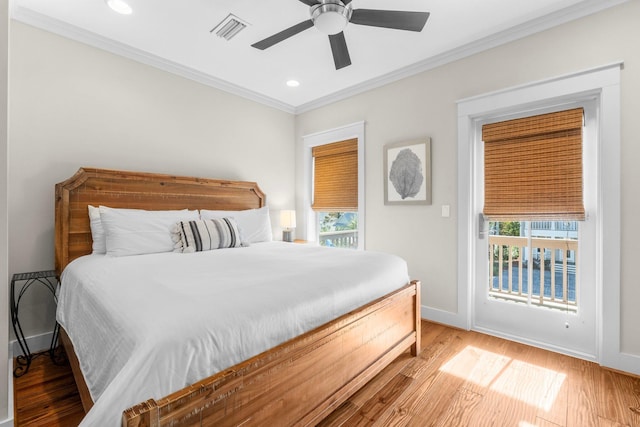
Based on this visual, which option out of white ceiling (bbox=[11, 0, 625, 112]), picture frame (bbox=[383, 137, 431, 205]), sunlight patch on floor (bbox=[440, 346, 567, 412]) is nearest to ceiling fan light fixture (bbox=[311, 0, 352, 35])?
white ceiling (bbox=[11, 0, 625, 112])

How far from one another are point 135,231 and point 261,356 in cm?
178

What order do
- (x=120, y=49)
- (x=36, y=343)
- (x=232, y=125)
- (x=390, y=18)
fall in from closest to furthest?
(x=390, y=18)
(x=36, y=343)
(x=120, y=49)
(x=232, y=125)

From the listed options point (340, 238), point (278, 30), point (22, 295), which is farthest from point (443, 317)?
point (22, 295)

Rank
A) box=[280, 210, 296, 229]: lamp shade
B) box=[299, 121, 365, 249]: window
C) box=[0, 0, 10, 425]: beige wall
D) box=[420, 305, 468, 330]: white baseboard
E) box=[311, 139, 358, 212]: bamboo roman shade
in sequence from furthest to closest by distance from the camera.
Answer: box=[280, 210, 296, 229]: lamp shade
box=[311, 139, 358, 212]: bamboo roman shade
box=[299, 121, 365, 249]: window
box=[420, 305, 468, 330]: white baseboard
box=[0, 0, 10, 425]: beige wall

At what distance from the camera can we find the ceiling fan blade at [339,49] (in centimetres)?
214

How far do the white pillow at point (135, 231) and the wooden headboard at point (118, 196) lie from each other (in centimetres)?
19

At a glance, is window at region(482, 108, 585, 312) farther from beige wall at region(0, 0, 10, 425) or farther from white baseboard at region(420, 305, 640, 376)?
beige wall at region(0, 0, 10, 425)

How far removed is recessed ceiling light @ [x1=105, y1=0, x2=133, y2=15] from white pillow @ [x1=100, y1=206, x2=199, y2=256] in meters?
1.54

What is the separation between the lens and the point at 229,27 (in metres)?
2.43

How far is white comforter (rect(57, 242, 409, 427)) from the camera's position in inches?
37.0

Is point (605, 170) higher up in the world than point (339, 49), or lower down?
lower down

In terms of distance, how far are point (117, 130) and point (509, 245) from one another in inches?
149

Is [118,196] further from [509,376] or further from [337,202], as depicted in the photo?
[509,376]

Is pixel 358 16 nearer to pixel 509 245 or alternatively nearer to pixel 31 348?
pixel 509 245
